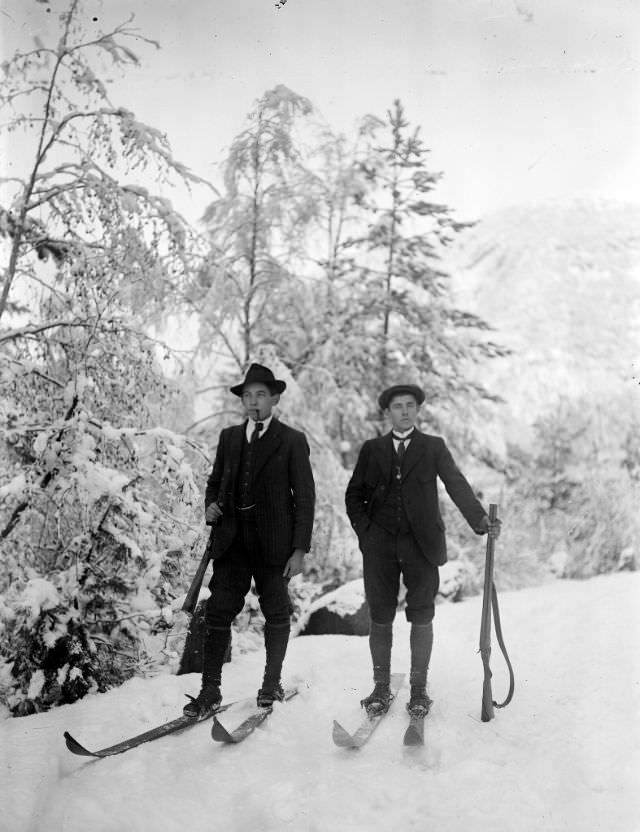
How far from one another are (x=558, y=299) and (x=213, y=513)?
1729cm

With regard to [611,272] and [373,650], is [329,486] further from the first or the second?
[611,272]

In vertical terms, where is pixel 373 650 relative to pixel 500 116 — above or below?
below

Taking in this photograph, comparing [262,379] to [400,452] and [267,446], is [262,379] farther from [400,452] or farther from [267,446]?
[400,452]

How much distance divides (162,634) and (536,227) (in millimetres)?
17516

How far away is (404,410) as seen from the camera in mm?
3678

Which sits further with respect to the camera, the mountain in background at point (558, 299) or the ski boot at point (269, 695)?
the mountain in background at point (558, 299)

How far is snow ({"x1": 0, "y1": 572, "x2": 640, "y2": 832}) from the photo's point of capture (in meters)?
2.39

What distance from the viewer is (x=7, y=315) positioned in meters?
6.36

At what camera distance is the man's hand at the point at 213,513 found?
3.55 m

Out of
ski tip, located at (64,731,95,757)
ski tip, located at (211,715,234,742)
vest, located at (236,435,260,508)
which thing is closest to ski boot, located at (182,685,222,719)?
ski tip, located at (211,715,234,742)

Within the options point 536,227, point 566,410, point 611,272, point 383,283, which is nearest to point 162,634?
point 383,283

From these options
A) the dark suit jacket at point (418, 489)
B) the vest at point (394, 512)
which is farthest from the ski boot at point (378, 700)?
the vest at point (394, 512)

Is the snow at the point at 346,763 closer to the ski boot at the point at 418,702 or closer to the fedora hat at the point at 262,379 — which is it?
the ski boot at the point at 418,702

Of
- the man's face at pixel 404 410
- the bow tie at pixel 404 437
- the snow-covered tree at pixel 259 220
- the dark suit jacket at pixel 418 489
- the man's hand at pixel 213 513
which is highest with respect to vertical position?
the snow-covered tree at pixel 259 220
